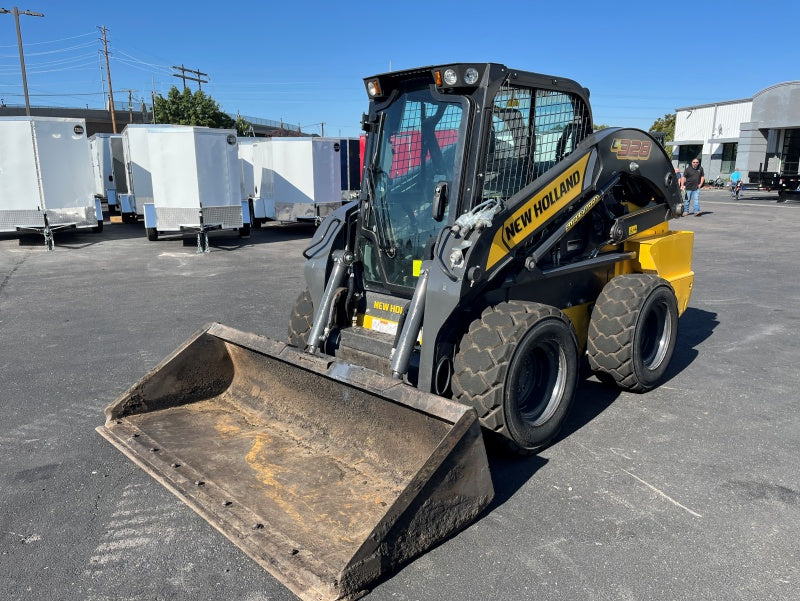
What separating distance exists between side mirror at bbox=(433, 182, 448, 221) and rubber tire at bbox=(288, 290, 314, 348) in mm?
1477

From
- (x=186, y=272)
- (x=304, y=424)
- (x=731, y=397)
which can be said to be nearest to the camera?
(x=304, y=424)

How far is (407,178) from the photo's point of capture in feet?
14.7

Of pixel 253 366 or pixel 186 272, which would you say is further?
pixel 186 272

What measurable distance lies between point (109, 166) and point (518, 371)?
1926cm

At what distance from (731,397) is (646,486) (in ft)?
6.28

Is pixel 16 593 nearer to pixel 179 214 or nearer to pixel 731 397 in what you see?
pixel 731 397

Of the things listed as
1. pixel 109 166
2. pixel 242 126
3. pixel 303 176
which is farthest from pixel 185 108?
pixel 303 176

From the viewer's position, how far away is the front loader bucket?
283 centimetres

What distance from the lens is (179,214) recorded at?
553 inches

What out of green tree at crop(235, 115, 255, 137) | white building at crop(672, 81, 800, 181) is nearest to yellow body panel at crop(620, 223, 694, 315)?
white building at crop(672, 81, 800, 181)

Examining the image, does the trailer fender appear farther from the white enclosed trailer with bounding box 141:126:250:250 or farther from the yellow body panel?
the yellow body panel

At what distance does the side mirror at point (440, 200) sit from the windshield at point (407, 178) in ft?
0.13

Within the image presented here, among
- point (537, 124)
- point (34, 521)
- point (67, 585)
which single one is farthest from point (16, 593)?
point (537, 124)

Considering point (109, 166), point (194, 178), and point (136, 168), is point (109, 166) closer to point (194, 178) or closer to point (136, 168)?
point (136, 168)
